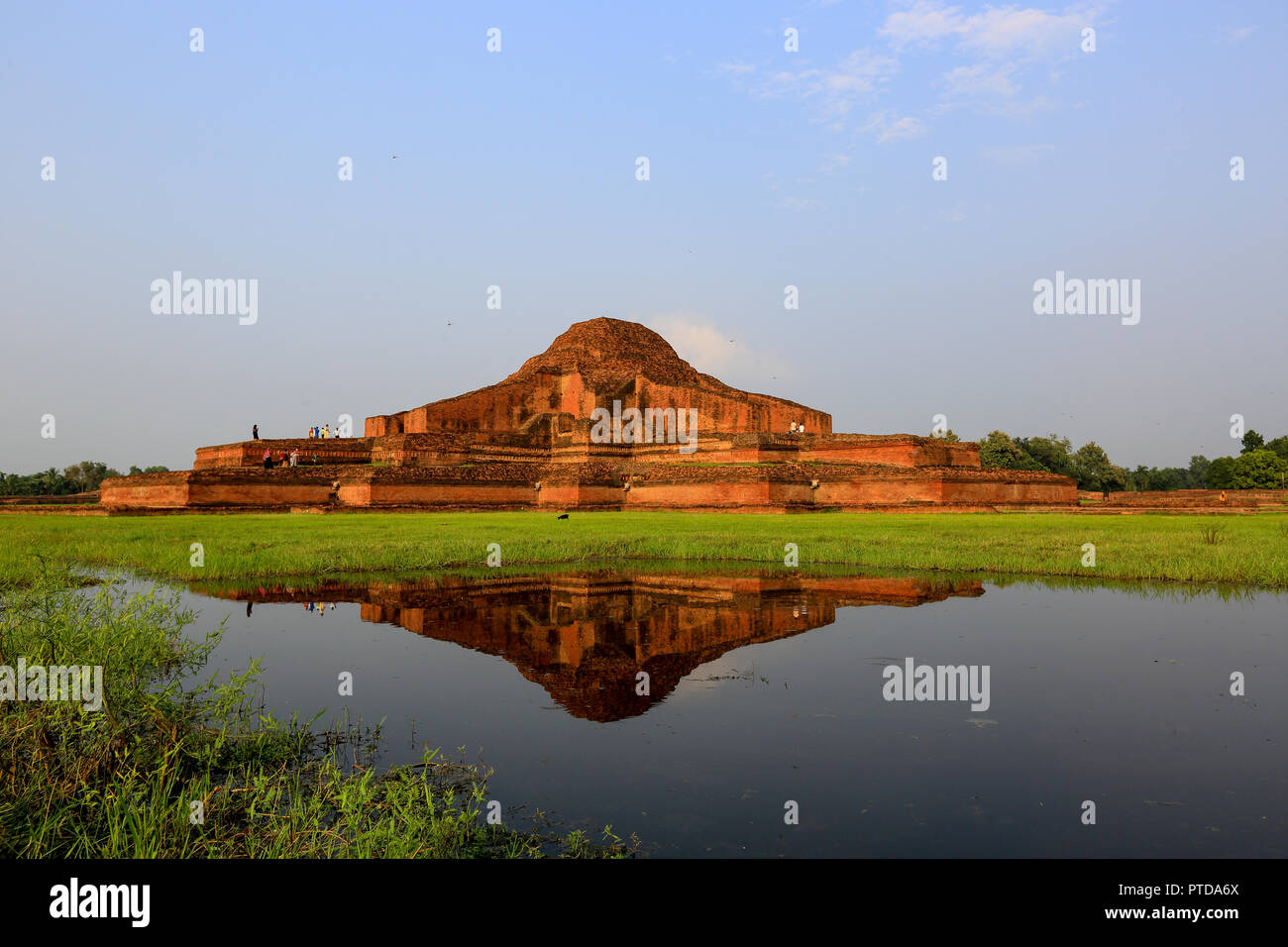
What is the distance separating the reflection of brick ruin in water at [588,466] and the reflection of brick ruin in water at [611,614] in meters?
12.6

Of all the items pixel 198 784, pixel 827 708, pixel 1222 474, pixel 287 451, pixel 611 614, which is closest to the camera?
pixel 198 784

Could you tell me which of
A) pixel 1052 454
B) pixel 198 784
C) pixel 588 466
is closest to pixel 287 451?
pixel 588 466

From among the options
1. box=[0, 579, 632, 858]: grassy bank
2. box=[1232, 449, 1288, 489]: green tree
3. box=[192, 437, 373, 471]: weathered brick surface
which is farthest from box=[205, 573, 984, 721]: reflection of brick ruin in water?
box=[1232, 449, 1288, 489]: green tree

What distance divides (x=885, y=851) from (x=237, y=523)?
665 inches

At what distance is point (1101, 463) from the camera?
58.5 meters

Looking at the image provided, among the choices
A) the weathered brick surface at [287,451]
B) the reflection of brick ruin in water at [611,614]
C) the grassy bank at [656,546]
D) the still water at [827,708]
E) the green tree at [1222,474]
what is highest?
the weathered brick surface at [287,451]

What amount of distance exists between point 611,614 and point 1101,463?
198 ft

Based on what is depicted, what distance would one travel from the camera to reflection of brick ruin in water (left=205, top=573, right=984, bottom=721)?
5445 mm

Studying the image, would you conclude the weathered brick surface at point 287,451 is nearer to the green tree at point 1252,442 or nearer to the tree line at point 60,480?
the tree line at point 60,480

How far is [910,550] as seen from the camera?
11.9 metres

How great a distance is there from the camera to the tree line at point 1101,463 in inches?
1964

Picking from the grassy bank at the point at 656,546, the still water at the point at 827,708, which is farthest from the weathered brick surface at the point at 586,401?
the still water at the point at 827,708

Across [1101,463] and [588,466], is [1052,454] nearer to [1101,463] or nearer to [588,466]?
[1101,463]

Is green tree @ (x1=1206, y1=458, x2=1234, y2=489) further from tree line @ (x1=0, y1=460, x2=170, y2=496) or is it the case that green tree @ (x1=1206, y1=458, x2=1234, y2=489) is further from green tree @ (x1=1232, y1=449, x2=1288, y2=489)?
tree line @ (x1=0, y1=460, x2=170, y2=496)
